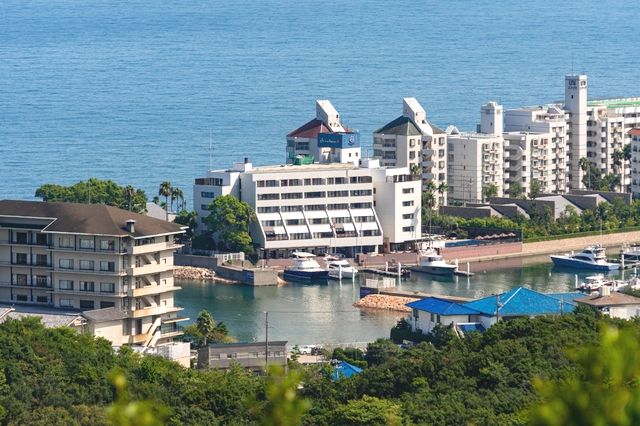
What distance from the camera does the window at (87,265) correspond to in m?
19.4

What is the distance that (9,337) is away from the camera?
1525 cm

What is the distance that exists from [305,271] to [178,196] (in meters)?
4.40

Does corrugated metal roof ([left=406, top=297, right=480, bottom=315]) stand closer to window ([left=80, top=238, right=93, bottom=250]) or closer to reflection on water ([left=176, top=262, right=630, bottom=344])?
reflection on water ([left=176, top=262, right=630, bottom=344])

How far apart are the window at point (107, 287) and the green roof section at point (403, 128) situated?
15.3 metres

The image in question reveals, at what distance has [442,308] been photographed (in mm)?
20516

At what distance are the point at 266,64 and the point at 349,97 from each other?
13.5m

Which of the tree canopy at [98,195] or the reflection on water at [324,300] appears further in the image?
the tree canopy at [98,195]

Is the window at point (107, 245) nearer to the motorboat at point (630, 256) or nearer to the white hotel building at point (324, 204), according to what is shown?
the white hotel building at point (324, 204)

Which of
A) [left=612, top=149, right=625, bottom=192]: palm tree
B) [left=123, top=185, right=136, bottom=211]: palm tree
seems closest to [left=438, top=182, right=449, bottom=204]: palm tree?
[left=612, top=149, right=625, bottom=192]: palm tree

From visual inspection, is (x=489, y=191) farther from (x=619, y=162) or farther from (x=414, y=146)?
(x=619, y=162)

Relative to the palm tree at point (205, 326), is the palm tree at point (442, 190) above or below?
above

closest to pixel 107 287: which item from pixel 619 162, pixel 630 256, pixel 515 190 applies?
pixel 630 256

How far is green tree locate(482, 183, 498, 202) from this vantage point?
35438 mm

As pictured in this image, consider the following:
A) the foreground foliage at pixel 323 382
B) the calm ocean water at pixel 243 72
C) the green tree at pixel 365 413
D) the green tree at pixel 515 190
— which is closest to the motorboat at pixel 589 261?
the green tree at pixel 515 190
